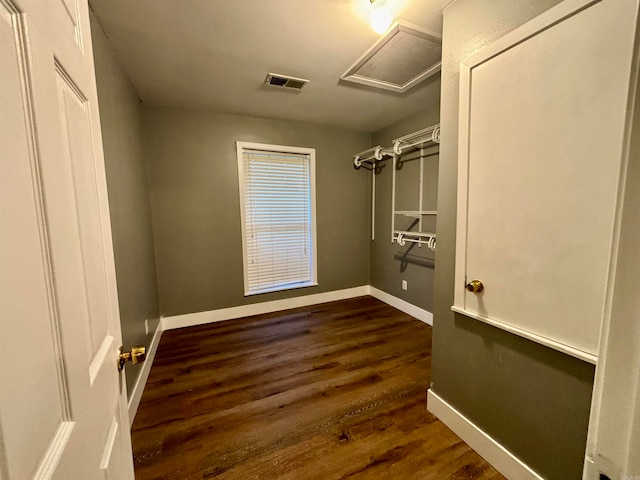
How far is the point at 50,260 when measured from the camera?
0.44m

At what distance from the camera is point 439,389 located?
1650mm

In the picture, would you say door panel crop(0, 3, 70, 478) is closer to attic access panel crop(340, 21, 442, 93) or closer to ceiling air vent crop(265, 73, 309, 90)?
attic access panel crop(340, 21, 442, 93)

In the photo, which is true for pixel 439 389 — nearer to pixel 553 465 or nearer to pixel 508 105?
pixel 553 465

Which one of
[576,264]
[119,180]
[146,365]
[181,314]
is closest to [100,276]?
[119,180]

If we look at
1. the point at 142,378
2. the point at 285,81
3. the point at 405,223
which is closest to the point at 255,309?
the point at 142,378

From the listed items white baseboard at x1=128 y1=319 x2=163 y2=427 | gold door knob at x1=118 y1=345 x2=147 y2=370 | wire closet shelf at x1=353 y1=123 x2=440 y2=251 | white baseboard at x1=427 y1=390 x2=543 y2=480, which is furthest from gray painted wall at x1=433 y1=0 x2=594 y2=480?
white baseboard at x1=128 y1=319 x2=163 y2=427

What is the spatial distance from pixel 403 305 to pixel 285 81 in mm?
2821

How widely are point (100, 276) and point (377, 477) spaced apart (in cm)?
150

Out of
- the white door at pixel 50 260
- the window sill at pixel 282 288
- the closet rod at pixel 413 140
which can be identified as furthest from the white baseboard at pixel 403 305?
the white door at pixel 50 260

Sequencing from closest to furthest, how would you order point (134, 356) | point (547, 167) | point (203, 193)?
point (134, 356), point (547, 167), point (203, 193)

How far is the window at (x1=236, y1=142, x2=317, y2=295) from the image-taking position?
3221 millimetres

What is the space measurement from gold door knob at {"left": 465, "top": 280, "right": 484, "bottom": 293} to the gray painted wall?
0.43 feet

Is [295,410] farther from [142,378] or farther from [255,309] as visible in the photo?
[255,309]

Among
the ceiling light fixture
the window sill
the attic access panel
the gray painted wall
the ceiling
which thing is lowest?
the window sill
